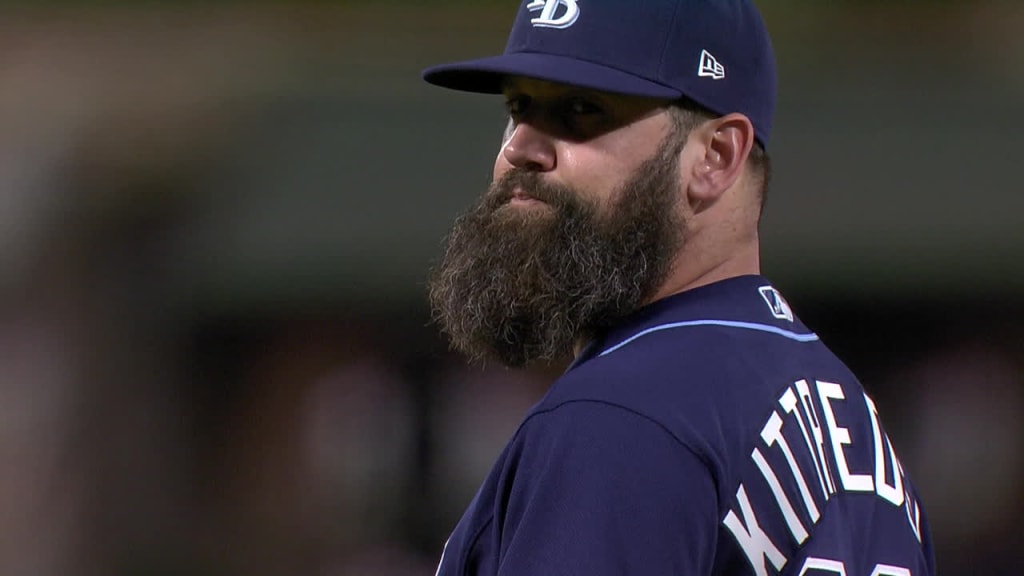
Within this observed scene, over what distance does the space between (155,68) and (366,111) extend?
832 millimetres

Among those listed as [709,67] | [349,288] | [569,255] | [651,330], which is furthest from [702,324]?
[349,288]

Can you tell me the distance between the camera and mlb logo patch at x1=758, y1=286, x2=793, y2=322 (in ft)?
4.10

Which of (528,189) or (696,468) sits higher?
(528,189)

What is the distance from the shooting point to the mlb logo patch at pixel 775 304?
1250mm

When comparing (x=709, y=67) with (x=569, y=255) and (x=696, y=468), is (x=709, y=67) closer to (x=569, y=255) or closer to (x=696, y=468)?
(x=569, y=255)

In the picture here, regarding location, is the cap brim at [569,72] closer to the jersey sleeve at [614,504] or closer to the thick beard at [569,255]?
the thick beard at [569,255]

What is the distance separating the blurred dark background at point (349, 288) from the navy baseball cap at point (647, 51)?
10.6ft

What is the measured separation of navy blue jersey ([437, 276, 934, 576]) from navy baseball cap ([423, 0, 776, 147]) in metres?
0.20

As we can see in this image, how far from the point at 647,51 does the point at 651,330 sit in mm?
274

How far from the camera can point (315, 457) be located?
443cm

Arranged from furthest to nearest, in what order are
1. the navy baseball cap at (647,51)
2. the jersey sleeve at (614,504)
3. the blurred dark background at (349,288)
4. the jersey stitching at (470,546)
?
the blurred dark background at (349,288), the navy baseball cap at (647,51), the jersey stitching at (470,546), the jersey sleeve at (614,504)

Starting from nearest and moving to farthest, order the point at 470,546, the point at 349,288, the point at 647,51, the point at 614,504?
1. the point at 614,504
2. the point at 470,546
3. the point at 647,51
4. the point at 349,288

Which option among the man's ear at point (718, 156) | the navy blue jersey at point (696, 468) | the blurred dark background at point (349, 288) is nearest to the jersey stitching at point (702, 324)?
the navy blue jersey at point (696, 468)

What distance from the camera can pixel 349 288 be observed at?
15.0 ft
